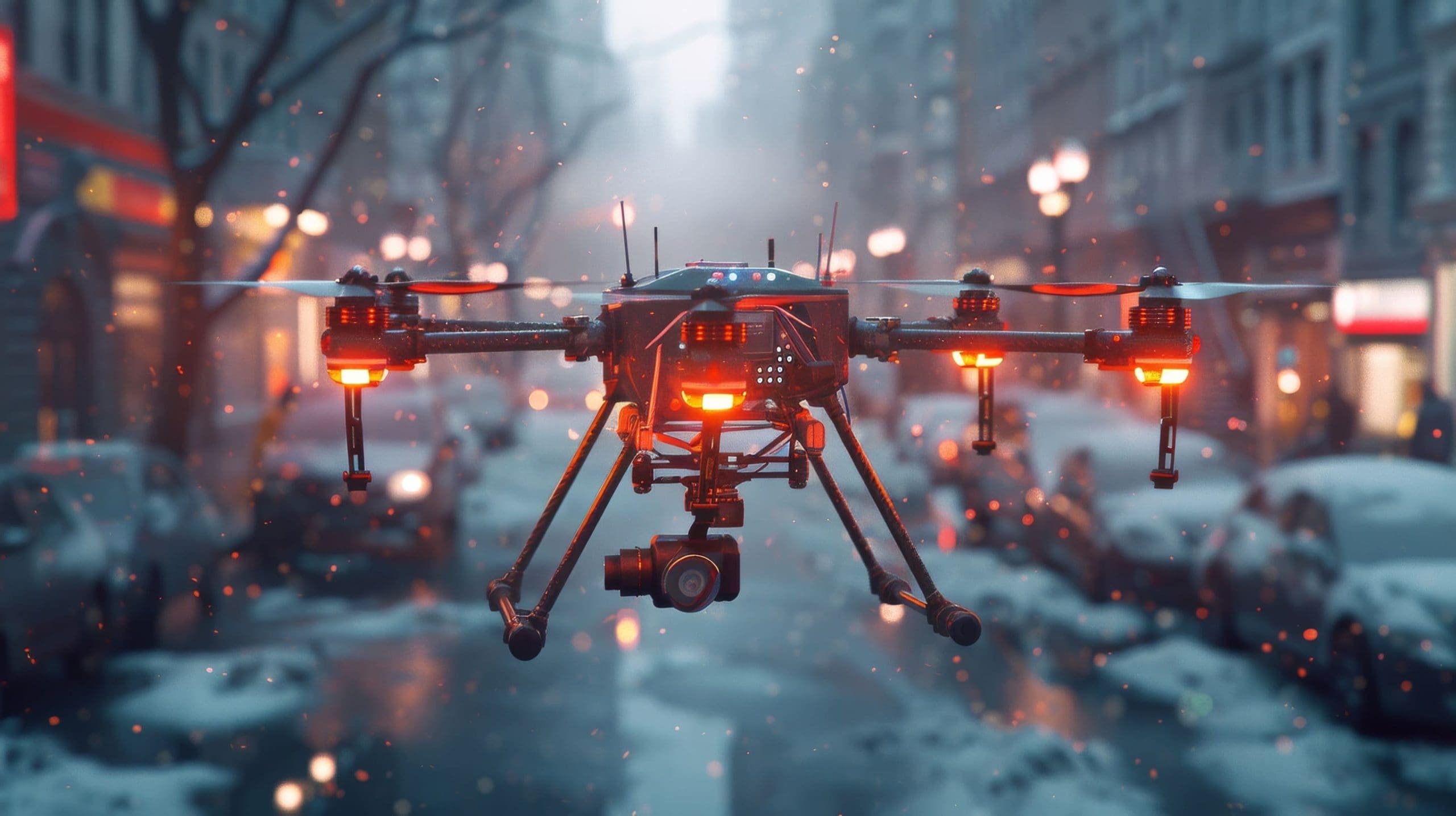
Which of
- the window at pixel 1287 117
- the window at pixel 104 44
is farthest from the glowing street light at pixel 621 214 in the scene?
the window at pixel 1287 117

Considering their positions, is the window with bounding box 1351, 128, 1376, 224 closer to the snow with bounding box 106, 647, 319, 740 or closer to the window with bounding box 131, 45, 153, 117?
the snow with bounding box 106, 647, 319, 740

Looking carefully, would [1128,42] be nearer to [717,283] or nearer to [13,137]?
[13,137]

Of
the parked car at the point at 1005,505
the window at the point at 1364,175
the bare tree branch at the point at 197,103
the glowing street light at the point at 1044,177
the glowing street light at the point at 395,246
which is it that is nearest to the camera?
the glowing street light at the point at 1044,177

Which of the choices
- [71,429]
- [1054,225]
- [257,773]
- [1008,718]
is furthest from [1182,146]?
[257,773]

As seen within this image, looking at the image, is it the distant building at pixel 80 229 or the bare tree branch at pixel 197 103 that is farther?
the distant building at pixel 80 229

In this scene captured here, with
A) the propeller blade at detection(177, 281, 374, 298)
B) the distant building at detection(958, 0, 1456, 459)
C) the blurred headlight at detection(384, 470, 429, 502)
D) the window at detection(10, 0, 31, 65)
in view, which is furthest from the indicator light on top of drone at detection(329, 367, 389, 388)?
the window at detection(10, 0, 31, 65)

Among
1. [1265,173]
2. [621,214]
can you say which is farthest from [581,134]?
[1265,173]

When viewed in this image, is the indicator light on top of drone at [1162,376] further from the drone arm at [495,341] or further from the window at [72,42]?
the window at [72,42]

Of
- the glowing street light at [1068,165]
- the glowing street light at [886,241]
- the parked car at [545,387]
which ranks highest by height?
the glowing street light at [1068,165]
